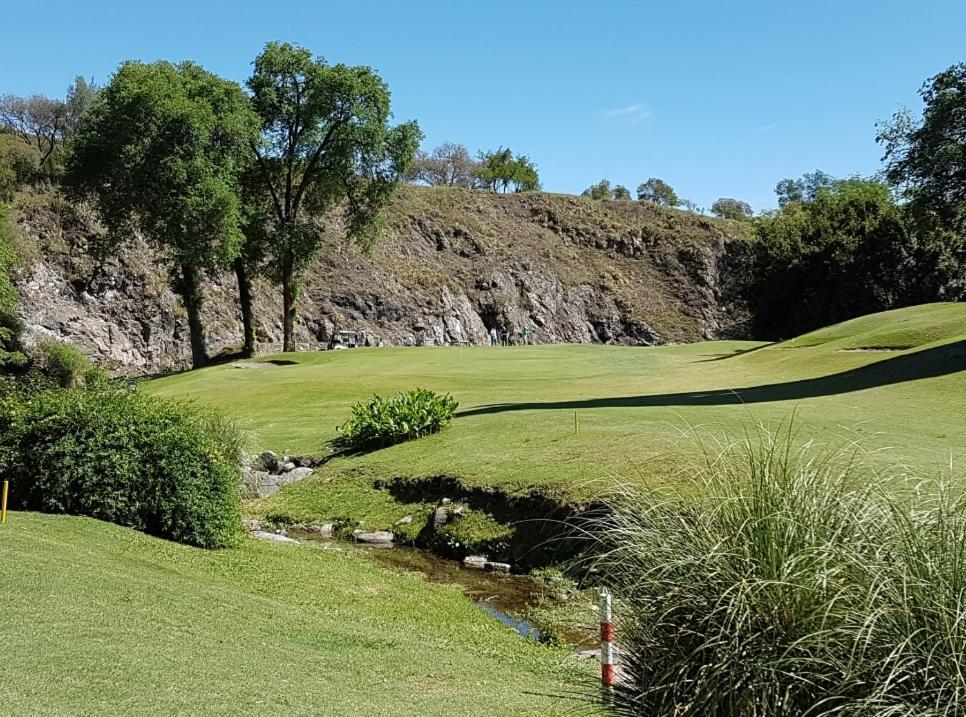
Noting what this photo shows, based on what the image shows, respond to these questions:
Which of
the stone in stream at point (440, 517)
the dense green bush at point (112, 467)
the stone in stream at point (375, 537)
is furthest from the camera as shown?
the stone in stream at point (375, 537)

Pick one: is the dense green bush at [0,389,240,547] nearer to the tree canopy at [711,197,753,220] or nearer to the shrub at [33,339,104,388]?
the shrub at [33,339,104,388]

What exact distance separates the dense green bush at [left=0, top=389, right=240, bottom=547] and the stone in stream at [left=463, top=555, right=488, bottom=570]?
139 inches

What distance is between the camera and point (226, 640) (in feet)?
24.5

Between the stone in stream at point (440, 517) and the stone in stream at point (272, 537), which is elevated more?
the stone in stream at point (440, 517)

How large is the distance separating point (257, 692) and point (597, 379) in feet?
82.1

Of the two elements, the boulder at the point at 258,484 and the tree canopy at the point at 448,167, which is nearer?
the boulder at the point at 258,484

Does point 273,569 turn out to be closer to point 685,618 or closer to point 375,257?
point 685,618

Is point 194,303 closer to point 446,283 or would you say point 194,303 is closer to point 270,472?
point 270,472

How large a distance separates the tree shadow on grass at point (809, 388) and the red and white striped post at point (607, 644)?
14502 mm

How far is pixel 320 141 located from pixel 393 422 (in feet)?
92.2

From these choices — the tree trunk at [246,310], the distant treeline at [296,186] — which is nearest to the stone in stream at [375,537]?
the distant treeline at [296,186]

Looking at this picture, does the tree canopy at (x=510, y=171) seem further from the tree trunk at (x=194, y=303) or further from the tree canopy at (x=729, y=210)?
the tree trunk at (x=194, y=303)

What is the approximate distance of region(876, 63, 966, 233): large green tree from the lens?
34375 mm

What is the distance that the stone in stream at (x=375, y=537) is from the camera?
14750 mm
